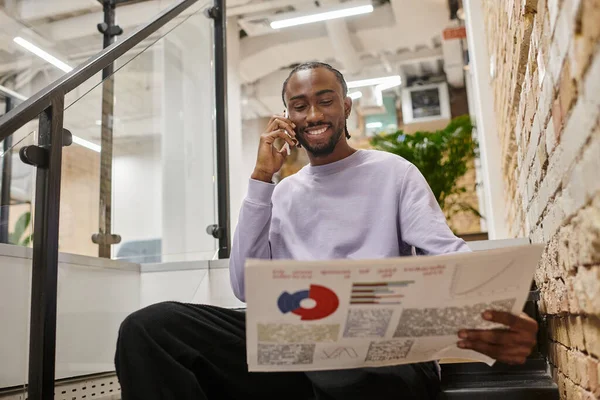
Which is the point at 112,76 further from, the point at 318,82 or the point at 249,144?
the point at 249,144

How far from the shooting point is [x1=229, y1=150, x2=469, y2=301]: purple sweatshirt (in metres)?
1.29

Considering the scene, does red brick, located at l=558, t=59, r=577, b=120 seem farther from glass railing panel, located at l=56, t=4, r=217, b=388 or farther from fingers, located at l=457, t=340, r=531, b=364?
glass railing panel, located at l=56, t=4, r=217, b=388

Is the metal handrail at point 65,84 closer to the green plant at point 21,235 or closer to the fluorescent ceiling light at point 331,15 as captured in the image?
the green plant at point 21,235

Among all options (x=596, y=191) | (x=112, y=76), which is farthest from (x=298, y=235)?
(x=112, y=76)

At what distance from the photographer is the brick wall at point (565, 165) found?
74cm

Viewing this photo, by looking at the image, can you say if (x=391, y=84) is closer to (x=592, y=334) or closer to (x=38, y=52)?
(x=38, y=52)

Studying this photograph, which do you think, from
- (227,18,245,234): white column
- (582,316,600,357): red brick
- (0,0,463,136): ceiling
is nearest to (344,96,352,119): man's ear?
(0,0,463,136): ceiling

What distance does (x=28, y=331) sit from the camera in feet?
4.41

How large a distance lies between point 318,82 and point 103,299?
3.26 ft

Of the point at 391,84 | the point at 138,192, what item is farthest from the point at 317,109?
the point at 391,84

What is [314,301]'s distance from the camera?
0.80 meters

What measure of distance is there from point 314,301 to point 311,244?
0.60 meters

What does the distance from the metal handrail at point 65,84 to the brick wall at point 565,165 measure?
1.04 metres

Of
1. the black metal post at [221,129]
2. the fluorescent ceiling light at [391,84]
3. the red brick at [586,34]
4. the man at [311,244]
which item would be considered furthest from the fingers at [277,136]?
the fluorescent ceiling light at [391,84]
